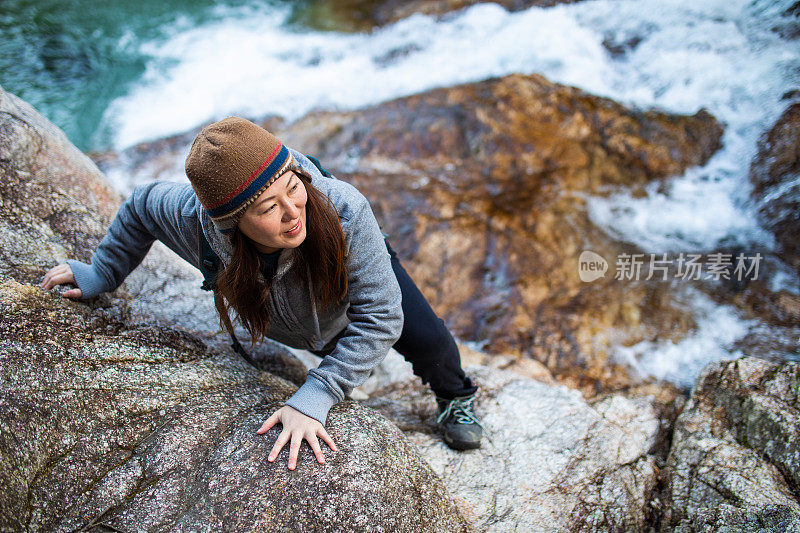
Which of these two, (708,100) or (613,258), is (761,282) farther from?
(708,100)

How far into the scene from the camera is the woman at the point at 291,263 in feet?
5.30

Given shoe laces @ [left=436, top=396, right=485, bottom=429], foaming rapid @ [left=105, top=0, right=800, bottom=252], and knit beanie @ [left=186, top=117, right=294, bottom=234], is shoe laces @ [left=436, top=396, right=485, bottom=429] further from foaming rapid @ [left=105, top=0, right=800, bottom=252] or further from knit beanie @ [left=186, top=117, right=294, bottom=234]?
foaming rapid @ [left=105, top=0, right=800, bottom=252]

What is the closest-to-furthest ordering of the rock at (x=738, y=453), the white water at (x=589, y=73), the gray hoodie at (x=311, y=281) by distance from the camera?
the gray hoodie at (x=311, y=281) < the rock at (x=738, y=453) < the white water at (x=589, y=73)

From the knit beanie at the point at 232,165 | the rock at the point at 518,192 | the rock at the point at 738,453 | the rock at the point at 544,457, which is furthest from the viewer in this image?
the rock at the point at 518,192

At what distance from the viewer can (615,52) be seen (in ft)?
21.4

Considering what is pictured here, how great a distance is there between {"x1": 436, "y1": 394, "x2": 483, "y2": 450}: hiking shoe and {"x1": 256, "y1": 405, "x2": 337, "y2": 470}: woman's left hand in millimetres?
775

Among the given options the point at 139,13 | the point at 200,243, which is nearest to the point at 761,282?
the point at 200,243

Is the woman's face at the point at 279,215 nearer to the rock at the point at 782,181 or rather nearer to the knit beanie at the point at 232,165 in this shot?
the knit beanie at the point at 232,165

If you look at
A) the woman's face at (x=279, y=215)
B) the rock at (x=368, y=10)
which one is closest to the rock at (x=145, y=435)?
the woman's face at (x=279, y=215)

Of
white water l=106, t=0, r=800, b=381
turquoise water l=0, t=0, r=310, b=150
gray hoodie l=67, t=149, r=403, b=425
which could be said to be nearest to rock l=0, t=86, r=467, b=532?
gray hoodie l=67, t=149, r=403, b=425

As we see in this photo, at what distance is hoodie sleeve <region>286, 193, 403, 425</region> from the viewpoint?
1.91 metres

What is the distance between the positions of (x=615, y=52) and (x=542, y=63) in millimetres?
1000

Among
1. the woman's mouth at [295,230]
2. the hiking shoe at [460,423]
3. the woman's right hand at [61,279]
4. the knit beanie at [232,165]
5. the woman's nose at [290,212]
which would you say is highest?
the knit beanie at [232,165]

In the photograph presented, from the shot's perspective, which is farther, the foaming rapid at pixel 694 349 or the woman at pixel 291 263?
the foaming rapid at pixel 694 349
